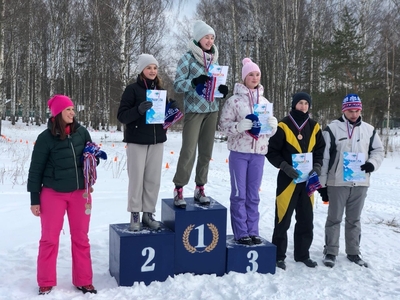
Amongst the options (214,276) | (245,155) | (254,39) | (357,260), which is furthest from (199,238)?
(254,39)

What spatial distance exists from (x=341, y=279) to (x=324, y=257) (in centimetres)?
57

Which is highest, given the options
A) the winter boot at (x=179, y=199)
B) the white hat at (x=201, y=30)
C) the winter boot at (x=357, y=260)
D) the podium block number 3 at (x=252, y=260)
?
the white hat at (x=201, y=30)

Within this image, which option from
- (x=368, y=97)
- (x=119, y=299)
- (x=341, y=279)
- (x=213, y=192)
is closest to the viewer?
(x=119, y=299)

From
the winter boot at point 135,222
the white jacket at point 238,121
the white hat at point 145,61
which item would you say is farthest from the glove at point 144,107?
the winter boot at point 135,222

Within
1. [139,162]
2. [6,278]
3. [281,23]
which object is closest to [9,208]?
[6,278]

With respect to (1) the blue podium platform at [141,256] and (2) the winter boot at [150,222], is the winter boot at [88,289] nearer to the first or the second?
(1) the blue podium platform at [141,256]

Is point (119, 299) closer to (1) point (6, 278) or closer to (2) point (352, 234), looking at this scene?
(1) point (6, 278)

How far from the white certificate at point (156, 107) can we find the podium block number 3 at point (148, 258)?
1.23 metres

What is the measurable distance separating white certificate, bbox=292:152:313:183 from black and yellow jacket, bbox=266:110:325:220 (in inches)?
3.2

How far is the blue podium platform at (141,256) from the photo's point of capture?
3.63 m

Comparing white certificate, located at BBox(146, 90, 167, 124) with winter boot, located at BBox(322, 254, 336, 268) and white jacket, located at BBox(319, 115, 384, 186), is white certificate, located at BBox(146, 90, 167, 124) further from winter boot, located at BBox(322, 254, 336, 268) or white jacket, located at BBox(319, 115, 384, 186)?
winter boot, located at BBox(322, 254, 336, 268)

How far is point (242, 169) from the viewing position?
4.12m

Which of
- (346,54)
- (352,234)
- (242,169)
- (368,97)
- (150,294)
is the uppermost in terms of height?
(346,54)

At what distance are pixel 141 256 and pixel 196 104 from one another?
1599 millimetres
